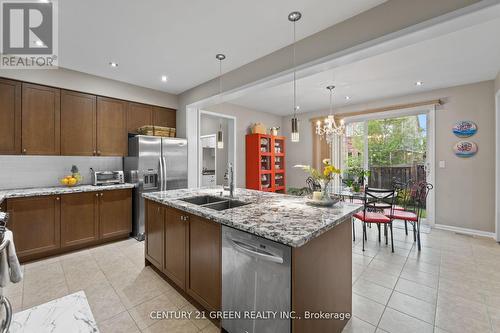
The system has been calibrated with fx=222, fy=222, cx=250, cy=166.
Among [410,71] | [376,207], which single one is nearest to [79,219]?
[376,207]

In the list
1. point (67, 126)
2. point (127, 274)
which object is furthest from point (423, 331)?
point (67, 126)

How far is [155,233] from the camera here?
101 inches

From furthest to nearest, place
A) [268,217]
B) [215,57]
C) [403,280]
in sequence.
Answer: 1. [215,57]
2. [403,280]
3. [268,217]

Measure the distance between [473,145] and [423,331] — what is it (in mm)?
3806

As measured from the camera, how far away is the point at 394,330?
1.76m

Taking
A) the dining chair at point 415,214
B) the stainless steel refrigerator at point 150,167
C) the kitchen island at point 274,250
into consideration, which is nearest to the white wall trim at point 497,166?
the dining chair at point 415,214

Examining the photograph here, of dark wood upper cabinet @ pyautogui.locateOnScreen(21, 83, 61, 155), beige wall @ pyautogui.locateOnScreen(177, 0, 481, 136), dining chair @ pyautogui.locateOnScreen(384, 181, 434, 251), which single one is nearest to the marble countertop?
beige wall @ pyautogui.locateOnScreen(177, 0, 481, 136)

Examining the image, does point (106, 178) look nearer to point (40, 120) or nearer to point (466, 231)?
point (40, 120)

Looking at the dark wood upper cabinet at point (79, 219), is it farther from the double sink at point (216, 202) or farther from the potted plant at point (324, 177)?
the potted plant at point (324, 177)

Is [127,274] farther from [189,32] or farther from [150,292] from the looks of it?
[189,32]

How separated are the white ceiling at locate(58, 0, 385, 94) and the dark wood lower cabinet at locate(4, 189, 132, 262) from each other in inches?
77.8

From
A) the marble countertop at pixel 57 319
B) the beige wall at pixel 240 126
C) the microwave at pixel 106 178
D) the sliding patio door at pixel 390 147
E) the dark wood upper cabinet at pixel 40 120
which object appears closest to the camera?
the marble countertop at pixel 57 319

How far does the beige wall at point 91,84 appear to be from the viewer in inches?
122

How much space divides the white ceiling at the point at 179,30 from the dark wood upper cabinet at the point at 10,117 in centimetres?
71
